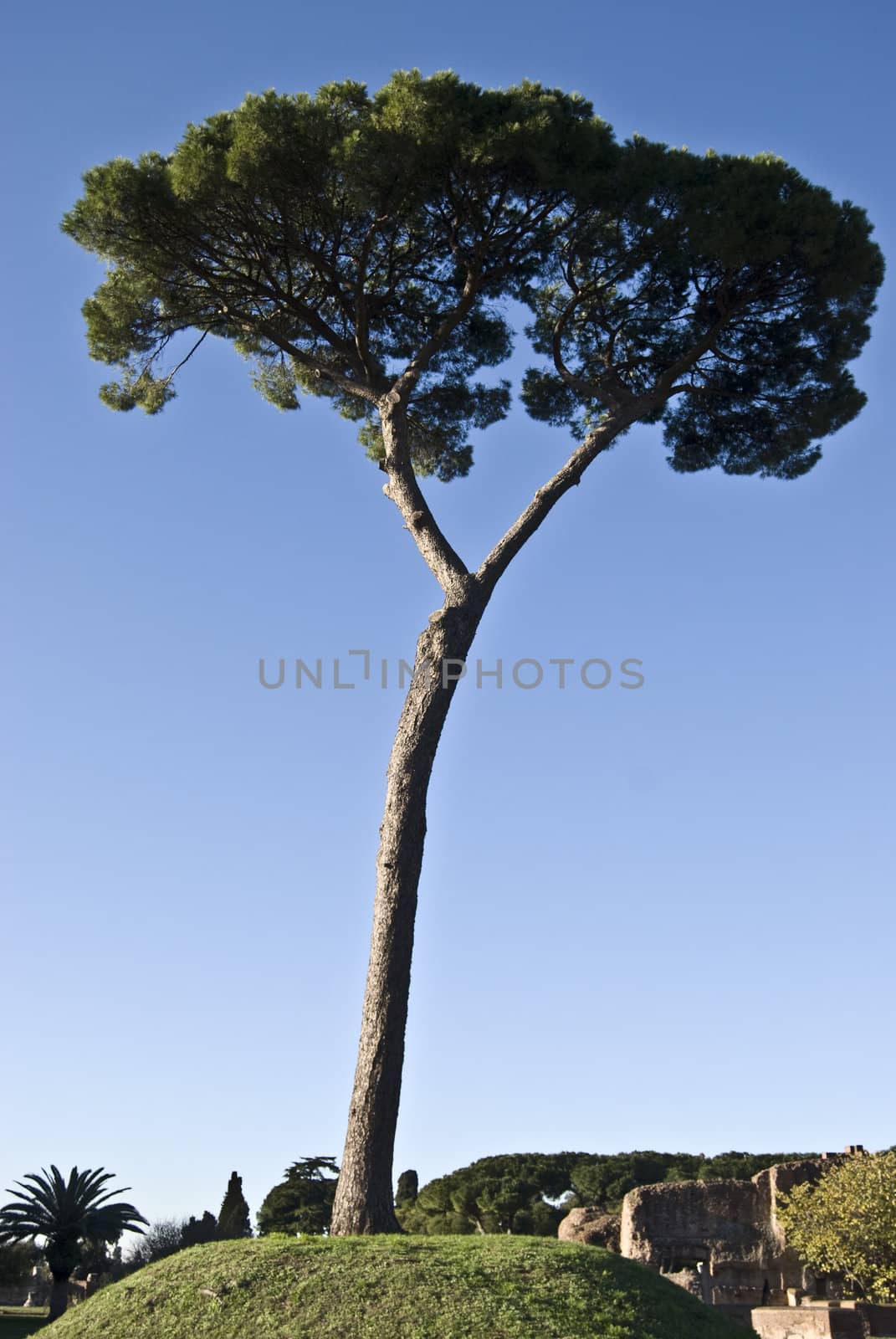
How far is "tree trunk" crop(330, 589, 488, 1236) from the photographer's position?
8.76 meters

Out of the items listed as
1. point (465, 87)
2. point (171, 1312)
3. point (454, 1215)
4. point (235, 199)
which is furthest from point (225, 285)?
point (454, 1215)

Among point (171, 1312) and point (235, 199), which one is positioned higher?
point (235, 199)

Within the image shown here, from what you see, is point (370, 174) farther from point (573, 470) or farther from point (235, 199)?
point (573, 470)

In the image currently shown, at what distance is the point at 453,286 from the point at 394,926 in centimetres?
789

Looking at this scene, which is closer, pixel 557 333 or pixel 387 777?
pixel 387 777

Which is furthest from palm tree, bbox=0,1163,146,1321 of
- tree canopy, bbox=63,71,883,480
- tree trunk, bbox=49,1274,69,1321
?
tree canopy, bbox=63,71,883,480

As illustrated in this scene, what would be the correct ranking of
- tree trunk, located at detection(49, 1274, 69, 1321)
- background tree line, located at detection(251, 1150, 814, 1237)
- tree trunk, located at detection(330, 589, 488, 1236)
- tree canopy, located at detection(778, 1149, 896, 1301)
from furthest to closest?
background tree line, located at detection(251, 1150, 814, 1237), tree trunk, located at detection(49, 1274, 69, 1321), tree canopy, located at detection(778, 1149, 896, 1301), tree trunk, located at detection(330, 589, 488, 1236)

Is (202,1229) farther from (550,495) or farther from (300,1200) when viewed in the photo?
(550,495)

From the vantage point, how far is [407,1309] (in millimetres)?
6871

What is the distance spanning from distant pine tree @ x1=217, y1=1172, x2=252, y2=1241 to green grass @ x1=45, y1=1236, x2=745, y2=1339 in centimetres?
2652

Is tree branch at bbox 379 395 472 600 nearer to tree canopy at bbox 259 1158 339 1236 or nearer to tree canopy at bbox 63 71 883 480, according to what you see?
tree canopy at bbox 63 71 883 480

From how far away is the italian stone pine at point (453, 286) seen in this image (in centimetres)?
1137

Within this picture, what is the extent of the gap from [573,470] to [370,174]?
3.69 meters

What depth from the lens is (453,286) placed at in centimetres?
1358
